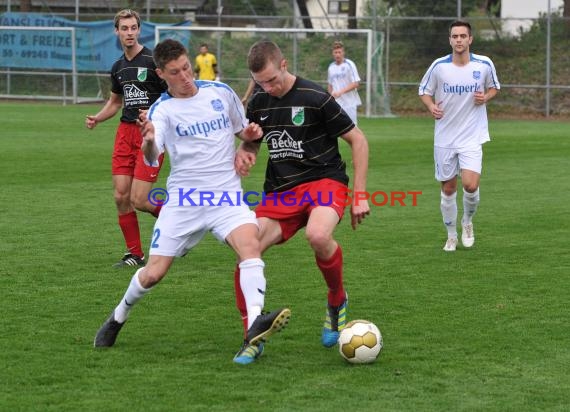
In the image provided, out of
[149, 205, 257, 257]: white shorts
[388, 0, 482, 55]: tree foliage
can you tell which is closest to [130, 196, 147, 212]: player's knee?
[149, 205, 257, 257]: white shorts

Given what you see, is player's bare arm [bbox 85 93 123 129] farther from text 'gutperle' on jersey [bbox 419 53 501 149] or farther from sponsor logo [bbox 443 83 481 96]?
sponsor logo [bbox 443 83 481 96]

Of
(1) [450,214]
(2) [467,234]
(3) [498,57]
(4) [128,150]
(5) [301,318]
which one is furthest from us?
(3) [498,57]

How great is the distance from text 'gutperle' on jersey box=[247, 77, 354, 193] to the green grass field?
994mm

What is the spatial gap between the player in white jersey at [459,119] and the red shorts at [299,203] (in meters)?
3.59

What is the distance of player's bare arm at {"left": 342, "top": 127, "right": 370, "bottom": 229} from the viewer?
6023 mm

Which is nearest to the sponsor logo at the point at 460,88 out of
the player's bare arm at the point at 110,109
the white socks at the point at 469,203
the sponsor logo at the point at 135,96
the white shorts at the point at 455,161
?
the white shorts at the point at 455,161

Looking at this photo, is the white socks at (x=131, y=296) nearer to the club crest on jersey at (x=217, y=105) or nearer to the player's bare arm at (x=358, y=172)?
the club crest on jersey at (x=217, y=105)

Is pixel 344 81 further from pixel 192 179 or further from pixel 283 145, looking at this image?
pixel 192 179

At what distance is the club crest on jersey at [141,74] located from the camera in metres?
8.86

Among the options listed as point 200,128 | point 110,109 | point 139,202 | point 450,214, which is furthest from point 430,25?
point 200,128

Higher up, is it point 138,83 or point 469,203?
point 138,83

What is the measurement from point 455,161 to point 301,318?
3471mm

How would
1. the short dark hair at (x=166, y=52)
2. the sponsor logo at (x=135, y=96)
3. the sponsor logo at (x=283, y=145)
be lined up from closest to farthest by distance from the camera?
the short dark hair at (x=166, y=52)
the sponsor logo at (x=283, y=145)
the sponsor logo at (x=135, y=96)

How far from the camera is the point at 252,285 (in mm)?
5781
